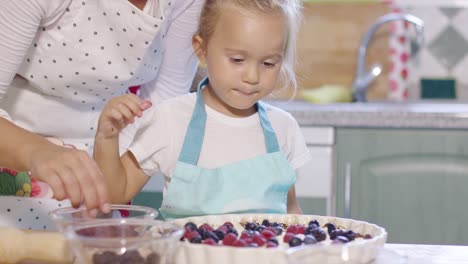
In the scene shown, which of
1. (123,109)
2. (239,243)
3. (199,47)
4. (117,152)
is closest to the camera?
(239,243)

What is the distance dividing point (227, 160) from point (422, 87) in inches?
73.2

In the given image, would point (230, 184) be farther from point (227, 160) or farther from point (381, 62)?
point (381, 62)

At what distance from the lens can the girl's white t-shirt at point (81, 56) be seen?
4.95ft

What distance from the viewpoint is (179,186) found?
142 cm

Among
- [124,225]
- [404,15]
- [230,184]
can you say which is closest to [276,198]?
[230,184]

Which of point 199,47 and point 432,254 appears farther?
point 199,47

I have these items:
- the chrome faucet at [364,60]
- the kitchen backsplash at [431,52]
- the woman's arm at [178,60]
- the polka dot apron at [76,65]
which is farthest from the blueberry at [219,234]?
the kitchen backsplash at [431,52]

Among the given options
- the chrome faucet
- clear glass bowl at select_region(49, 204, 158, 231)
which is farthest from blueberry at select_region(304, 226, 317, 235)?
the chrome faucet

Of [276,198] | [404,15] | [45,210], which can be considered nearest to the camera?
[276,198]

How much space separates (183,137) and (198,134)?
0.09 ft

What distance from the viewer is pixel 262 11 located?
1491mm

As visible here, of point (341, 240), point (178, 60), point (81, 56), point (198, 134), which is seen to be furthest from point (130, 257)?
point (178, 60)

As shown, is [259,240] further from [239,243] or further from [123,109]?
[123,109]

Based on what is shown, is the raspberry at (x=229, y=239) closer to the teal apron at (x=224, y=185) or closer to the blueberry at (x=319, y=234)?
the blueberry at (x=319, y=234)
